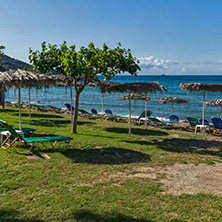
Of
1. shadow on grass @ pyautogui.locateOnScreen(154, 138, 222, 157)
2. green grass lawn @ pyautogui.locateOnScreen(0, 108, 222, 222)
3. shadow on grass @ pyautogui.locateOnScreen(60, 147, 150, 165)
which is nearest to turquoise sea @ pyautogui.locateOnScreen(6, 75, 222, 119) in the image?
shadow on grass @ pyautogui.locateOnScreen(60, 147, 150, 165)

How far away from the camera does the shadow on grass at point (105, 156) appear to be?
6.49 m

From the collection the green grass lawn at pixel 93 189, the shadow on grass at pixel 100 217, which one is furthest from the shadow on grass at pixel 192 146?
the shadow on grass at pixel 100 217

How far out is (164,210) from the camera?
13.0 feet

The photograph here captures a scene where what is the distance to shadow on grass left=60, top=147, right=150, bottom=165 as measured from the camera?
6486mm

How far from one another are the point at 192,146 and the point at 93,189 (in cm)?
528

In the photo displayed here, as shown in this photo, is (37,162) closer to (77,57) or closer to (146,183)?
(146,183)

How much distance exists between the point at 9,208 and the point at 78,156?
10.0 ft

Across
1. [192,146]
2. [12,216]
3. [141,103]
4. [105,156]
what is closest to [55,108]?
[192,146]

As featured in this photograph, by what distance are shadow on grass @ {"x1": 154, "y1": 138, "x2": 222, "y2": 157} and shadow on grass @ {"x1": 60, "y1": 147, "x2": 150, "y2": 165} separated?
1.51 metres

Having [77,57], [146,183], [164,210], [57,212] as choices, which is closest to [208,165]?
[146,183]

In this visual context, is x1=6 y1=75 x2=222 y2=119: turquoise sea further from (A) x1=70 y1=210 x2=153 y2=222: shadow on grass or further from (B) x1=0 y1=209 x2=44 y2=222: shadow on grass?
(A) x1=70 y1=210 x2=153 y2=222: shadow on grass

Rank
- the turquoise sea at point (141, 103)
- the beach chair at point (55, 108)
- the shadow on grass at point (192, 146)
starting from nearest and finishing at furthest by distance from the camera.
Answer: the shadow on grass at point (192, 146) → the beach chair at point (55, 108) → the turquoise sea at point (141, 103)

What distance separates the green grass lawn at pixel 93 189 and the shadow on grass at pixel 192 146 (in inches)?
12.4

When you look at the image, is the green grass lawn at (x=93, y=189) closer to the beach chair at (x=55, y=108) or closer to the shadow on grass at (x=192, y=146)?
the shadow on grass at (x=192, y=146)
